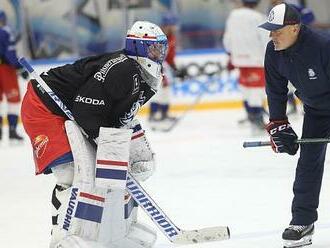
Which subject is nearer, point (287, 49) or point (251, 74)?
point (287, 49)

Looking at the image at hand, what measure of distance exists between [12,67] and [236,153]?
86.3 inches

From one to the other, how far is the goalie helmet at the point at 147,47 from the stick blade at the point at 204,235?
0.64 metres

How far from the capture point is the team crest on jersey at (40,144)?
3.44 metres

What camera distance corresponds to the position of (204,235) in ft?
11.4

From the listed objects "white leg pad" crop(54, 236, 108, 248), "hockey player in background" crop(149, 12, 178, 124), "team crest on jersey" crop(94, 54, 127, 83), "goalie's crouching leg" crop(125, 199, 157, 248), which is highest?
"team crest on jersey" crop(94, 54, 127, 83)

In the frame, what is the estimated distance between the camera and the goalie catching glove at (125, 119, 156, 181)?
360cm

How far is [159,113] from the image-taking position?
8.80 metres

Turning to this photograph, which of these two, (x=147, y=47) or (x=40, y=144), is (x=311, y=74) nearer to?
(x=147, y=47)

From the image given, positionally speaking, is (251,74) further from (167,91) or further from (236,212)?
(236,212)

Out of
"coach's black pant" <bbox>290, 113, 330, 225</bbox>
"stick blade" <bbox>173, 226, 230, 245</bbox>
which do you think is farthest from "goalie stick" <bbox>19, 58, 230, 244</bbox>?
"coach's black pant" <bbox>290, 113, 330, 225</bbox>

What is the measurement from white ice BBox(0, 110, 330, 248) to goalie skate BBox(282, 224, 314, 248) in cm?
8

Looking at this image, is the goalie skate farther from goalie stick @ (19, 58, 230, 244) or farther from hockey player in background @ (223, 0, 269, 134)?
hockey player in background @ (223, 0, 269, 134)

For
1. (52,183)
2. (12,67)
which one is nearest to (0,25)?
(12,67)

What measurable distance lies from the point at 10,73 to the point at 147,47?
4.30 meters
